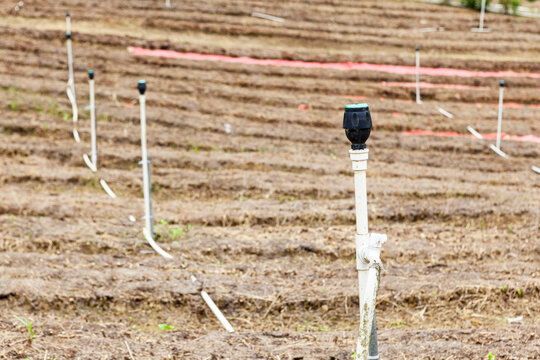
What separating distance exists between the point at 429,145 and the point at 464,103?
15.0 ft

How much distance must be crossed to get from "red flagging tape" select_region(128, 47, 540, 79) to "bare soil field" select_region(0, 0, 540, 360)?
1.22ft

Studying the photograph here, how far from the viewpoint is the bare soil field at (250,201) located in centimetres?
592

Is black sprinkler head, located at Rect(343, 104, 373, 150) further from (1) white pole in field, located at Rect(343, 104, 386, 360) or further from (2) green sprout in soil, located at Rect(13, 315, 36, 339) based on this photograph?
(2) green sprout in soil, located at Rect(13, 315, 36, 339)

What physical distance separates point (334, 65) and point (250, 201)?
10.6 metres

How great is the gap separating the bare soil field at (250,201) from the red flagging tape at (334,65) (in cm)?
37

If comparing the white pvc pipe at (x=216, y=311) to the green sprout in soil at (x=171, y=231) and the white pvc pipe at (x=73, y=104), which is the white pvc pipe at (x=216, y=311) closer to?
the green sprout in soil at (x=171, y=231)

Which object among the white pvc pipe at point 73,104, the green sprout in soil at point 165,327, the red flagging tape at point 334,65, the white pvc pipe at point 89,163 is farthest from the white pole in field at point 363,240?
the red flagging tape at point 334,65

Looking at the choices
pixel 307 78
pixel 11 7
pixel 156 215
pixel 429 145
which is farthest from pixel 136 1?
pixel 156 215

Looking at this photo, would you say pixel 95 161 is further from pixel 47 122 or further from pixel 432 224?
pixel 432 224

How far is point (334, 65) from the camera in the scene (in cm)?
1952

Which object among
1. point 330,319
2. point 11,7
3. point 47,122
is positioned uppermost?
point 11,7

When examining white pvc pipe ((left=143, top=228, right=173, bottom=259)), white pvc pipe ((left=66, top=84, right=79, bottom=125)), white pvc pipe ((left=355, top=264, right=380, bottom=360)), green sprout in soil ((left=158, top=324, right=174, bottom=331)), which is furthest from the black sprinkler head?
white pvc pipe ((left=66, top=84, right=79, bottom=125))

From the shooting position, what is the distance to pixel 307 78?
18000 mm

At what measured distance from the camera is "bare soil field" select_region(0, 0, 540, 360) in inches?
Answer: 233
